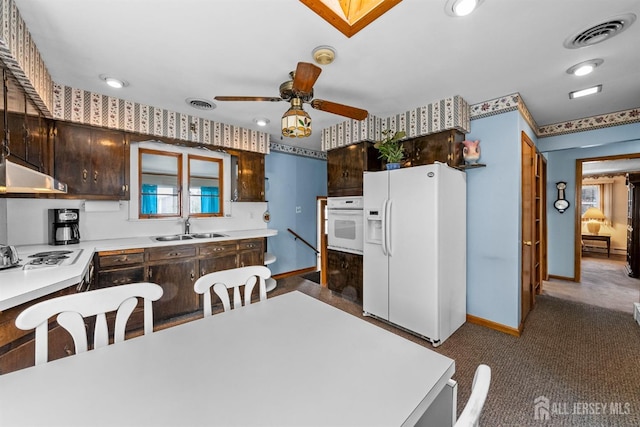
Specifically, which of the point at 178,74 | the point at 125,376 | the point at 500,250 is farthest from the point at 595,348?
the point at 178,74

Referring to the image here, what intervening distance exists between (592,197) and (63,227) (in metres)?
11.3

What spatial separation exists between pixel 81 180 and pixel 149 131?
2.83ft

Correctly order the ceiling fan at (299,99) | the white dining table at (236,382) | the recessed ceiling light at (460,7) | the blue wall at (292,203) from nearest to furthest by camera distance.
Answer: the white dining table at (236,382) < the recessed ceiling light at (460,7) < the ceiling fan at (299,99) < the blue wall at (292,203)

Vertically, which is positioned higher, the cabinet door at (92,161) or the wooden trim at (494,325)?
the cabinet door at (92,161)

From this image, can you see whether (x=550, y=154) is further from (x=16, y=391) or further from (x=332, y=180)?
(x=16, y=391)

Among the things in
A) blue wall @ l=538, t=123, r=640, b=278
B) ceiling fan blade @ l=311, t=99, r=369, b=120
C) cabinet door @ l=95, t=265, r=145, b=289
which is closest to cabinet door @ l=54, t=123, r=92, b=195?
cabinet door @ l=95, t=265, r=145, b=289

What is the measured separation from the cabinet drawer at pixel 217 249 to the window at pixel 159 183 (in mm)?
732

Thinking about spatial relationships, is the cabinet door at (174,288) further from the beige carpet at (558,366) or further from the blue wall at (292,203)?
the beige carpet at (558,366)

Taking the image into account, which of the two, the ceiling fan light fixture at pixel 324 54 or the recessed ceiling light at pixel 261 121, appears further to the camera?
the recessed ceiling light at pixel 261 121

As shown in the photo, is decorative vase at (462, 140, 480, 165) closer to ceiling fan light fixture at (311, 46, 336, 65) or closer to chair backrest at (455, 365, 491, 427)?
ceiling fan light fixture at (311, 46, 336, 65)

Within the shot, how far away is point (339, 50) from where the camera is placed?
6.30ft

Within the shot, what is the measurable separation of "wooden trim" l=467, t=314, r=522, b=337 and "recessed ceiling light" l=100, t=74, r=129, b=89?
4.39 metres

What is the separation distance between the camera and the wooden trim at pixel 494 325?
107 inches

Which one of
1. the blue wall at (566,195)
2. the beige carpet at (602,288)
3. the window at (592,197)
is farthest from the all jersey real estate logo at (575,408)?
the window at (592,197)
